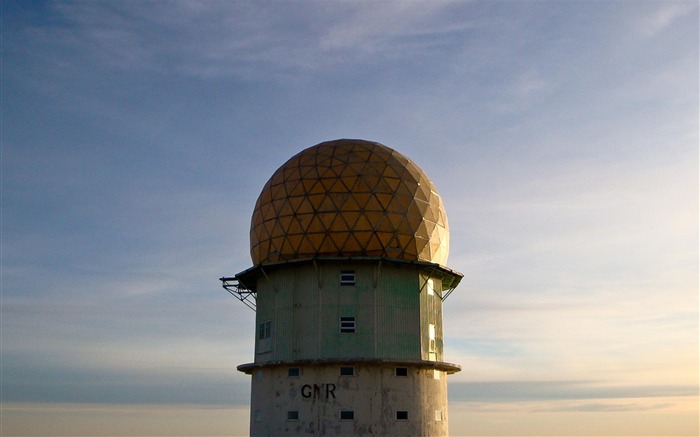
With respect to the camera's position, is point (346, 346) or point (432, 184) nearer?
point (346, 346)

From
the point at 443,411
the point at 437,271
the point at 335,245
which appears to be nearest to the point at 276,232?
the point at 335,245

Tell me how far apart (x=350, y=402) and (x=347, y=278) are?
16.6ft

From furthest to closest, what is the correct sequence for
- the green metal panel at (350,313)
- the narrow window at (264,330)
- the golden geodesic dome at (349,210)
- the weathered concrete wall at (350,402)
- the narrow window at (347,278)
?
the narrow window at (264,330) < the golden geodesic dome at (349,210) < the narrow window at (347,278) < the green metal panel at (350,313) < the weathered concrete wall at (350,402)

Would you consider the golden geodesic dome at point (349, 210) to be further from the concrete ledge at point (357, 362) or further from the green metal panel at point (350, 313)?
the concrete ledge at point (357, 362)

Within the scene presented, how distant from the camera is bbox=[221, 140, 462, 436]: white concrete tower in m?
28.6

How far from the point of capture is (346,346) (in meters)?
29.1

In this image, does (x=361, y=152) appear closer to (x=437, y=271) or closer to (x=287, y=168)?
(x=287, y=168)

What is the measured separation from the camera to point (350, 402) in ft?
93.0

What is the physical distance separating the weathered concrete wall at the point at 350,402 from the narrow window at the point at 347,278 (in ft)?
11.1

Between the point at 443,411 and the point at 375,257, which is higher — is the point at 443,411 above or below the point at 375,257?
below

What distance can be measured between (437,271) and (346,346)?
18.2ft

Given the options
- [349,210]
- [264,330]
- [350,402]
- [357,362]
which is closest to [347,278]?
[349,210]

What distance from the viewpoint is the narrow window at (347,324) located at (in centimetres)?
2931

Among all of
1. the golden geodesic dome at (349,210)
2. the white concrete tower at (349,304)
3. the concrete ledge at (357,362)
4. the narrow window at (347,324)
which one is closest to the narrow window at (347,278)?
the white concrete tower at (349,304)
